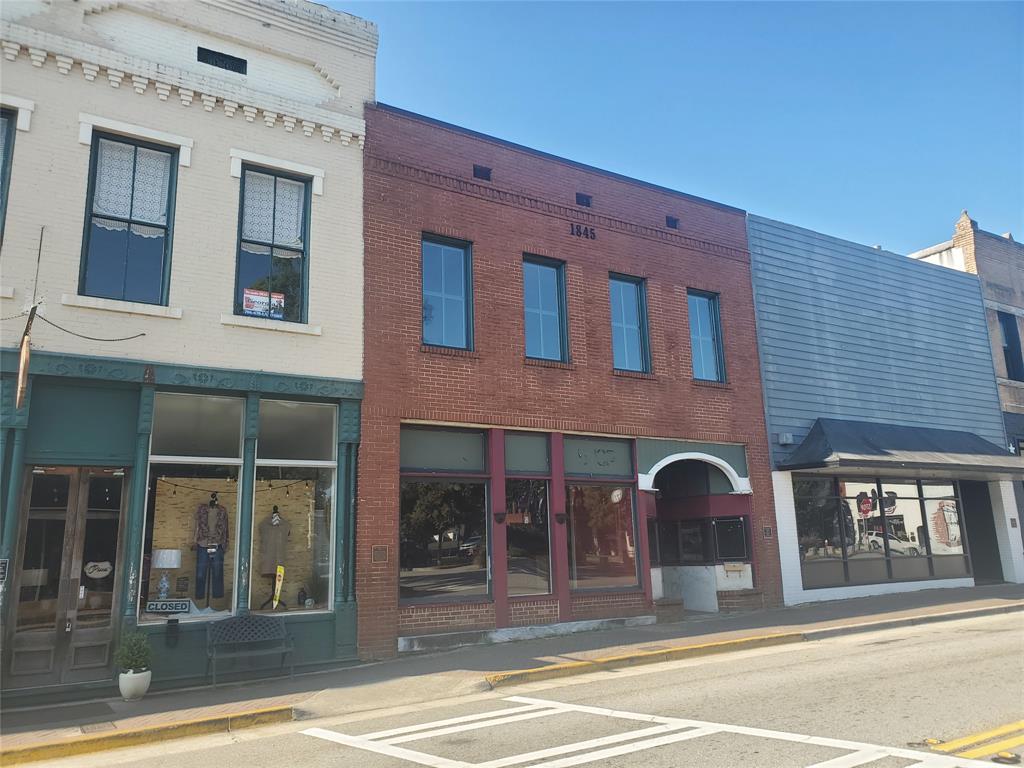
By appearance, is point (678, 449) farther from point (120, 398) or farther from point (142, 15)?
point (142, 15)

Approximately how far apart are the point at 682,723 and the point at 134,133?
1057cm

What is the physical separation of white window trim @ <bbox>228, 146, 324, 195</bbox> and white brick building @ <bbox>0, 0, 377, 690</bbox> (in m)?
0.03

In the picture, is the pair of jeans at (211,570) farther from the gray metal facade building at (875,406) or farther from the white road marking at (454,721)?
the gray metal facade building at (875,406)

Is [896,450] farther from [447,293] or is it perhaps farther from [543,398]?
[447,293]

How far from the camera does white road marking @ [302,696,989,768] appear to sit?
5.78 metres

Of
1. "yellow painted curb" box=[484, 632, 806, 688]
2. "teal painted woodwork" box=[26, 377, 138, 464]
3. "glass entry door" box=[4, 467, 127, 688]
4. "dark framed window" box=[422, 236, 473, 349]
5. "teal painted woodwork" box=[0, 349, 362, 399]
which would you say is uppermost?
"dark framed window" box=[422, 236, 473, 349]

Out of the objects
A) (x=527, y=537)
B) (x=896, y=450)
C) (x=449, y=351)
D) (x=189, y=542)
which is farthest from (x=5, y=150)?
(x=896, y=450)

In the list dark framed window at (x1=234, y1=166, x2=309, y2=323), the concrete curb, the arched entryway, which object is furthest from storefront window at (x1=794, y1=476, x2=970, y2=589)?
dark framed window at (x1=234, y1=166, x2=309, y2=323)

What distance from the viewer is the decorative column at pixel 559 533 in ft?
44.8

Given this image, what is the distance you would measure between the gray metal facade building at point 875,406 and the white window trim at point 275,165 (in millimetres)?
10752

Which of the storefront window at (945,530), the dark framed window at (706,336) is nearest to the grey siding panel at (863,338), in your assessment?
the dark framed window at (706,336)

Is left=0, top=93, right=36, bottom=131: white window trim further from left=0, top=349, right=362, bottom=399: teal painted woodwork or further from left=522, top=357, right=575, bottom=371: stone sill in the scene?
left=522, top=357, right=575, bottom=371: stone sill

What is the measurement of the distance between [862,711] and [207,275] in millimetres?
10003

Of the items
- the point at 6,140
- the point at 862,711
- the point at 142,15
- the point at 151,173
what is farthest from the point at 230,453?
the point at 862,711
